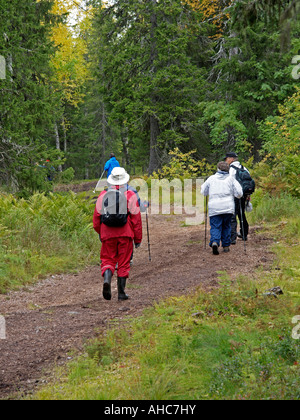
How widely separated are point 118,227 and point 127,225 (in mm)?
174

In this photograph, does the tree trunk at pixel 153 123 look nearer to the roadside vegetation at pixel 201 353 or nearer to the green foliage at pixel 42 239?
the green foliage at pixel 42 239

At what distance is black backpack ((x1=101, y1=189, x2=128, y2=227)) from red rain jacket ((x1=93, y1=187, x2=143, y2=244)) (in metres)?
0.17

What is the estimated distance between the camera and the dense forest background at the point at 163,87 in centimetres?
1666

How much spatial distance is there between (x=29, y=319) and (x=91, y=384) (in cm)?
295

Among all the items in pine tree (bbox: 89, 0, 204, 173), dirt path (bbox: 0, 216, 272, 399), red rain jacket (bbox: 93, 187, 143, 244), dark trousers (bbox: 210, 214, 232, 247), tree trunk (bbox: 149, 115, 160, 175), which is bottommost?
dirt path (bbox: 0, 216, 272, 399)

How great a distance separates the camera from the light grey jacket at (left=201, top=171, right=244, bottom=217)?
995 centimetres

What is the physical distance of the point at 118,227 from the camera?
7453mm

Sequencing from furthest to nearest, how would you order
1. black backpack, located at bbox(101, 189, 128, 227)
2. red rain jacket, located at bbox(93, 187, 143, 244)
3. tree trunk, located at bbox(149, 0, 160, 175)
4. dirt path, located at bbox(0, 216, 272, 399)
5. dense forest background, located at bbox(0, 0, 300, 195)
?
tree trunk, located at bbox(149, 0, 160, 175) → dense forest background, located at bbox(0, 0, 300, 195) → red rain jacket, located at bbox(93, 187, 143, 244) → black backpack, located at bbox(101, 189, 128, 227) → dirt path, located at bbox(0, 216, 272, 399)

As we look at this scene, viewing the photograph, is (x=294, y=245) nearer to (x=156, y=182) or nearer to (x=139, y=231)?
(x=139, y=231)

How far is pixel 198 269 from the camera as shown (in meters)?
8.98

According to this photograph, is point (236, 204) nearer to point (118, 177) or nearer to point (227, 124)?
point (118, 177)

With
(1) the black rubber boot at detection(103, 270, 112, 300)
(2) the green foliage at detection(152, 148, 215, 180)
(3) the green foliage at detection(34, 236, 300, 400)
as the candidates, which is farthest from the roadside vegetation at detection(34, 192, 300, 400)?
(2) the green foliage at detection(152, 148, 215, 180)

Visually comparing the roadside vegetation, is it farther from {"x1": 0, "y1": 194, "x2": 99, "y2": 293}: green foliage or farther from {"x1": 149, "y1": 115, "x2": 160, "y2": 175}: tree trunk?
{"x1": 149, "y1": 115, "x2": 160, "y2": 175}: tree trunk

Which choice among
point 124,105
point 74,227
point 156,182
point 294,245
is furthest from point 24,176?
point 294,245
